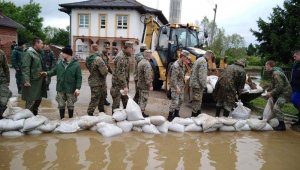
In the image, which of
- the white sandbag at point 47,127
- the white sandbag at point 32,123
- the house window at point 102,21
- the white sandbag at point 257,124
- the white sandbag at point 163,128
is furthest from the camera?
the house window at point 102,21

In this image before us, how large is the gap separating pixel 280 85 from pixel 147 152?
3.58 meters

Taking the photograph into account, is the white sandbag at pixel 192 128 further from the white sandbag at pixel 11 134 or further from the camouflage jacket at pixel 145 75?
the white sandbag at pixel 11 134

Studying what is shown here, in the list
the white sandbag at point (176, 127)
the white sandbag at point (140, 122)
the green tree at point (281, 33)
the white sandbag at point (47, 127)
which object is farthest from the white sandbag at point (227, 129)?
the green tree at point (281, 33)

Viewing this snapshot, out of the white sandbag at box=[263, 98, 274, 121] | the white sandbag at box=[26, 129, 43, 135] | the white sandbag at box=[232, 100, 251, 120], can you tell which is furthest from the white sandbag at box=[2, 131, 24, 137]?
the white sandbag at box=[263, 98, 274, 121]

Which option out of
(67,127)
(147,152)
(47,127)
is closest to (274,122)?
(147,152)

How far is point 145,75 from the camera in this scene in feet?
24.1

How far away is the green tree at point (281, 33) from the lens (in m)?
14.8

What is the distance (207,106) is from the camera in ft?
32.7

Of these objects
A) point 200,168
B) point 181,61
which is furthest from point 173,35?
point 200,168

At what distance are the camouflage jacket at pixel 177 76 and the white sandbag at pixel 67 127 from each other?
231 centimetres

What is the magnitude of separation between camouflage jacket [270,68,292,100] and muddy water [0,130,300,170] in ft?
3.58

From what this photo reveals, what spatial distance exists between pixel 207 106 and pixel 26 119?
5.57 m

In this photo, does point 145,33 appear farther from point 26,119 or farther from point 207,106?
point 26,119

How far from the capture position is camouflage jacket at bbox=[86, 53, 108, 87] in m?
6.93
